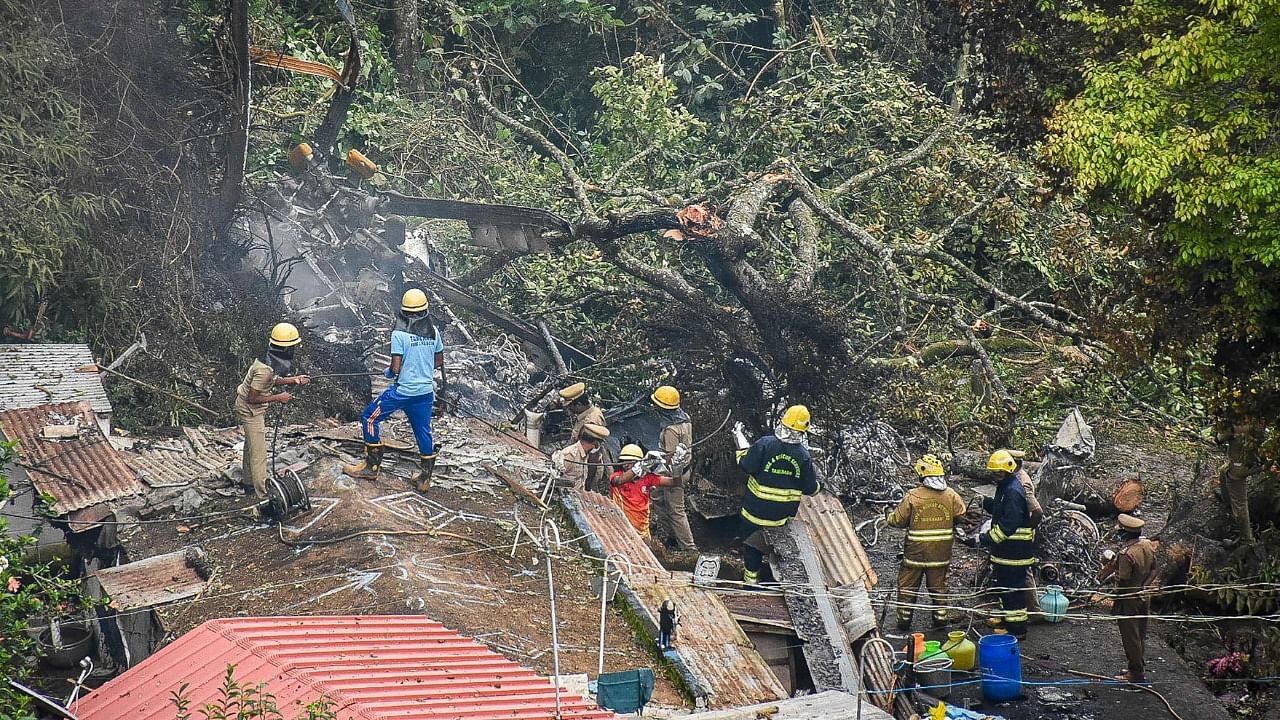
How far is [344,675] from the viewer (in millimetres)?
5336

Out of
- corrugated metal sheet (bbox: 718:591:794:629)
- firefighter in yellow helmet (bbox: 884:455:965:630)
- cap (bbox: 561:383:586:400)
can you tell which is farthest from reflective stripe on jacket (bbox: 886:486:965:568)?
cap (bbox: 561:383:586:400)

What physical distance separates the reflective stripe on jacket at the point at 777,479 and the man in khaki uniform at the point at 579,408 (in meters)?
1.51

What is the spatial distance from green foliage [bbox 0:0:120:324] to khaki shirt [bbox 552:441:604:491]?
16.2 feet

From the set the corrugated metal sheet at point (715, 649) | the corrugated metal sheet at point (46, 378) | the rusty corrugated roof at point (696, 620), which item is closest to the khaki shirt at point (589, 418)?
the rusty corrugated roof at point (696, 620)

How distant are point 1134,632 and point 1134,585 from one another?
33 cm

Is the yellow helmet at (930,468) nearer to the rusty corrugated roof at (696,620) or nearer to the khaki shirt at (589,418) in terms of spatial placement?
the rusty corrugated roof at (696,620)

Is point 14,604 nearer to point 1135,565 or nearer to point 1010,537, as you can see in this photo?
point 1010,537

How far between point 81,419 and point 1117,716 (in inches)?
301

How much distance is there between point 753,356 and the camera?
10.5 m

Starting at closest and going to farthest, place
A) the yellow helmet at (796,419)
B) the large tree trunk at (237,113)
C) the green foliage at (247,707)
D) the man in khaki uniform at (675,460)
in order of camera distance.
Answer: the green foliage at (247,707) < the yellow helmet at (796,419) < the man in khaki uniform at (675,460) < the large tree trunk at (237,113)

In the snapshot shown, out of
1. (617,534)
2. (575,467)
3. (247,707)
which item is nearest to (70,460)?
(575,467)

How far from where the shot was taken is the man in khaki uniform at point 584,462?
905 centimetres

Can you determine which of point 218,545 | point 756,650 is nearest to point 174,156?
point 218,545

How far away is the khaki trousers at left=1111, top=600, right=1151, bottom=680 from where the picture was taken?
8.20 metres
